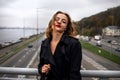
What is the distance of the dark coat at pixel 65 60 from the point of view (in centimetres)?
182

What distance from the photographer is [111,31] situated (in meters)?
4.84

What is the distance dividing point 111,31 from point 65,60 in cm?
318

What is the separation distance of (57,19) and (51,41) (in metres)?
0.20

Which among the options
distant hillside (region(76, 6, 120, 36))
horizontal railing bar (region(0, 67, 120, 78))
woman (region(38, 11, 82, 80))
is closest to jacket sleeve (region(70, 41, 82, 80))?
woman (region(38, 11, 82, 80))

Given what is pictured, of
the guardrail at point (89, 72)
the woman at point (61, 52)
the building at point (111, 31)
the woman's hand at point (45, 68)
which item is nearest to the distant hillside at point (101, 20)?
the building at point (111, 31)

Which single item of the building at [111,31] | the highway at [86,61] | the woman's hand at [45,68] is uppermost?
the building at [111,31]

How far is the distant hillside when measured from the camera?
5.06m

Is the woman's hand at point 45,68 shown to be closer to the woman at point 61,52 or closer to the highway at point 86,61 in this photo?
the woman at point 61,52

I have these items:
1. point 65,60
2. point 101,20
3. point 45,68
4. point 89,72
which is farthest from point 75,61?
point 101,20

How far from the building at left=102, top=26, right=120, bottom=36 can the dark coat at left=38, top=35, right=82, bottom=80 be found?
3.09m

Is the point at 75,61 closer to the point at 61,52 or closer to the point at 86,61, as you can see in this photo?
the point at 61,52

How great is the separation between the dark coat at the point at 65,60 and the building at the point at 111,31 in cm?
309

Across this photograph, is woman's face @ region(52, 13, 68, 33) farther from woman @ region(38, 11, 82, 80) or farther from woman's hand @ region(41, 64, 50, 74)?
woman's hand @ region(41, 64, 50, 74)

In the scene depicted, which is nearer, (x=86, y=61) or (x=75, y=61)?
(x=75, y=61)
